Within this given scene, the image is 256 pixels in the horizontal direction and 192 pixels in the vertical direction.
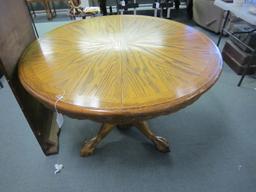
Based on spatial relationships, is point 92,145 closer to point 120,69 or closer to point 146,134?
point 146,134

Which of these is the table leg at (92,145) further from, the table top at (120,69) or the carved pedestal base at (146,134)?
the table top at (120,69)

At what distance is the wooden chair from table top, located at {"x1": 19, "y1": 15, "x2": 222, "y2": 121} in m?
0.06

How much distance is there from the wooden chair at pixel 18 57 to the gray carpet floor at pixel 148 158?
152 millimetres

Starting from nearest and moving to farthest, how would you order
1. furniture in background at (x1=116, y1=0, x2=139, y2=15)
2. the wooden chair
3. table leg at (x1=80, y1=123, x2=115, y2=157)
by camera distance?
the wooden chair, table leg at (x1=80, y1=123, x2=115, y2=157), furniture in background at (x1=116, y1=0, x2=139, y2=15)

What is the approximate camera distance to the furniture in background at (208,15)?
111 inches

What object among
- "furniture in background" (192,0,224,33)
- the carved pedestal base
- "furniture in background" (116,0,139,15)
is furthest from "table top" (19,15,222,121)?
"furniture in background" (116,0,139,15)

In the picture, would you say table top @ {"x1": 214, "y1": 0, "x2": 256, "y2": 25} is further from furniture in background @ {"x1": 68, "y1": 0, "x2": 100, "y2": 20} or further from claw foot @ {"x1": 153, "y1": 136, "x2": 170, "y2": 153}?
furniture in background @ {"x1": 68, "y1": 0, "x2": 100, "y2": 20}

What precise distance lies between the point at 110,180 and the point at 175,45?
919 mm

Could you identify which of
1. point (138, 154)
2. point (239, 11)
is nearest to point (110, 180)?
point (138, 154)

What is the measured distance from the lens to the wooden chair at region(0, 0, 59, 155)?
959 millimetres

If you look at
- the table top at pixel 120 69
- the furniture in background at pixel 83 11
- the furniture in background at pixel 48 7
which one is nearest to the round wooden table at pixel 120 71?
the table top at pixel 120 69

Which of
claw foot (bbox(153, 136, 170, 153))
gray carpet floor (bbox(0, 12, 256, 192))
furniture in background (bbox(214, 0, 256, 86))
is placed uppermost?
furniture in background (bbox(214, 0, 256, 86))

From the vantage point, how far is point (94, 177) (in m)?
1.27

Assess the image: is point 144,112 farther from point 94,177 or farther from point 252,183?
point 252,183
